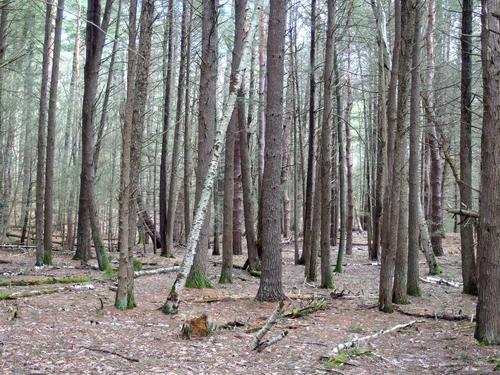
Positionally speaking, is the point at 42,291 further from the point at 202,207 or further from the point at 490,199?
the point at 490,199

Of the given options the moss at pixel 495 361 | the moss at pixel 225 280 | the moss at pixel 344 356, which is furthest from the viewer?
the moss at pixel 225 280

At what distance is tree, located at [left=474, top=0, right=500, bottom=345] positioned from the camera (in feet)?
20.5

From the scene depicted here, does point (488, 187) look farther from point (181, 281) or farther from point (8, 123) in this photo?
point (8, 123)

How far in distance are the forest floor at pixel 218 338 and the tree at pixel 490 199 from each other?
0.46 metres

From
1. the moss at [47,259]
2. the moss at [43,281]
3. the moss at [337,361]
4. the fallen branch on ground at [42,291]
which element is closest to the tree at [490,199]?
the moss at [337,361]

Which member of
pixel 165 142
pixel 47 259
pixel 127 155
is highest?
pixel 165 142

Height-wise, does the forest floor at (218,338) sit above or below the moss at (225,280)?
below

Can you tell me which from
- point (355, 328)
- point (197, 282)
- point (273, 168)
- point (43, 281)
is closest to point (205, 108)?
point (273, 168)

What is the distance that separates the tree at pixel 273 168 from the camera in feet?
28.4

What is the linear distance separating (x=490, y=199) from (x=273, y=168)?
3.69 metres

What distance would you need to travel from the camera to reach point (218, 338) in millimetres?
6363

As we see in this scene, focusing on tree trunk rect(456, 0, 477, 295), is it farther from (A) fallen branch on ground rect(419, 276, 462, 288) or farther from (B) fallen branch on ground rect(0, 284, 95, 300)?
(B) fallen branch on ground rect(0, 284, 95, 300)

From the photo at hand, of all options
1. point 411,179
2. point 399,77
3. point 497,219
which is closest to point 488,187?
point 497,219

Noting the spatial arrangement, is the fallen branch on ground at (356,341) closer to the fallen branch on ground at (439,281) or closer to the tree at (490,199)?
the tree at (490,199)
